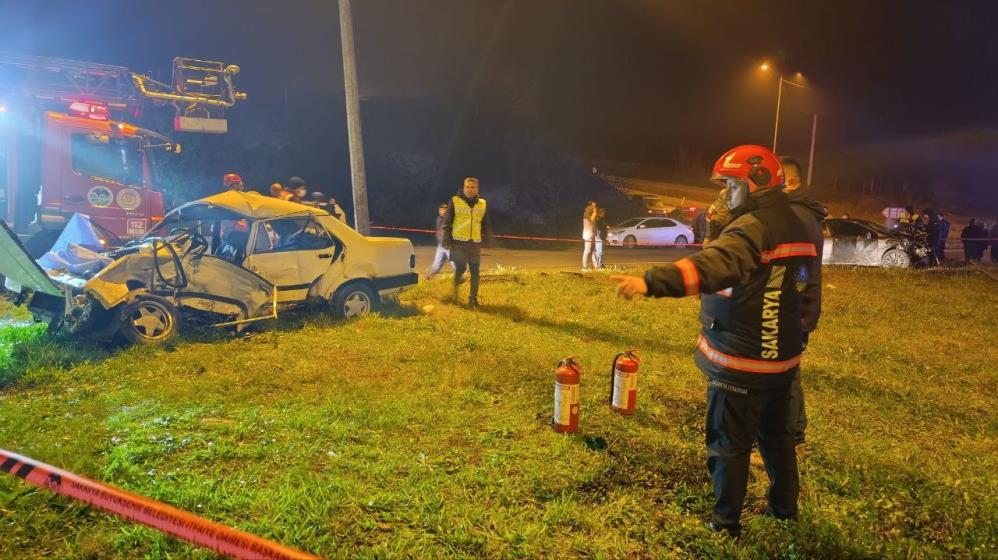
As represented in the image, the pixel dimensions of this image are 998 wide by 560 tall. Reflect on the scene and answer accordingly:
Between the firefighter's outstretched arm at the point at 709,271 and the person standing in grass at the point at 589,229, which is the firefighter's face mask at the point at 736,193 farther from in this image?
the person standing in grass at the point at 589,229

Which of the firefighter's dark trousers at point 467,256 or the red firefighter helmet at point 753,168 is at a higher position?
the red firefighter helmet at point 753,168

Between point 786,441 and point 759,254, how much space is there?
1.01 m

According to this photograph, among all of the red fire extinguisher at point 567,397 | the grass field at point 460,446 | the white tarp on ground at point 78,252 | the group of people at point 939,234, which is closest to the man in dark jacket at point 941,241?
the group of people at point 939,234

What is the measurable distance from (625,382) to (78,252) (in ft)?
19.8

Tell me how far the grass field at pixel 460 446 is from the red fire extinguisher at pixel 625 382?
113mm

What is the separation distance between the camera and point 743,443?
2725 millimetres

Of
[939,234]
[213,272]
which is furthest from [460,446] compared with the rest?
[939,234]

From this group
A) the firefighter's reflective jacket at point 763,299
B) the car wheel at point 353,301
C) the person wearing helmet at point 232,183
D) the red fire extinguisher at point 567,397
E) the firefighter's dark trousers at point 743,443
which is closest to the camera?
the firefighter's reflective jacket at point 763,299

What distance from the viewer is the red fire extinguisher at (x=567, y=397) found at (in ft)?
13.0

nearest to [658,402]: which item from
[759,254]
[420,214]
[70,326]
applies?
[759,254]

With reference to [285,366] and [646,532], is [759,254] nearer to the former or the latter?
[646,532]

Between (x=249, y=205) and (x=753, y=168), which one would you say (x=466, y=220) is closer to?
(x=249, y=205)

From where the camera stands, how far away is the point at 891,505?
3293 mm

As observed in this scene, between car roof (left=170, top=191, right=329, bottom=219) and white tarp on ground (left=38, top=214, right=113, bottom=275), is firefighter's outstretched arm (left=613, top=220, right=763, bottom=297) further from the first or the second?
white tarp on ground (left=38, top=214, right=113, bottom=275)
